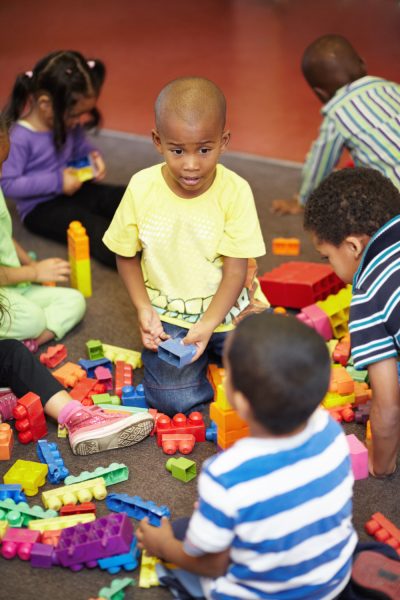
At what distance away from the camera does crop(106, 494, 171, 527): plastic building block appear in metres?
1.45

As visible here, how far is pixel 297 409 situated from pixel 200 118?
29.2 inches

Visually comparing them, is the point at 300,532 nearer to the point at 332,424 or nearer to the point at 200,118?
the point at 332,424

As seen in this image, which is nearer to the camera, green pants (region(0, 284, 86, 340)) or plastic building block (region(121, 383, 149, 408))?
plastic building block (region(121, 383, 149, 408))

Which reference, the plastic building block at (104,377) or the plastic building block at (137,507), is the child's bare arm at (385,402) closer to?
the plastic building block at (137,507)

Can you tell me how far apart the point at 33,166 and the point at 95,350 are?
0.84 meters

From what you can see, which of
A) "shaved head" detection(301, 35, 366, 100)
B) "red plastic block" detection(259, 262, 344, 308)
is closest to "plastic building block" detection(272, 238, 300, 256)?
"red plastic block" detection(259, 262, 344, 308)

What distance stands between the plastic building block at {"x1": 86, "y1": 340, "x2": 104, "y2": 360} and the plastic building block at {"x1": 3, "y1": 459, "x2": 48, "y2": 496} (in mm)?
419

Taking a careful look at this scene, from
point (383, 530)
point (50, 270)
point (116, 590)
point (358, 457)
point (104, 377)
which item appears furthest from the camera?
point (50, 270)

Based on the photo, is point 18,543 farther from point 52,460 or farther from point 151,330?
point 151,330

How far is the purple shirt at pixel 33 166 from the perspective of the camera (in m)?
2.47

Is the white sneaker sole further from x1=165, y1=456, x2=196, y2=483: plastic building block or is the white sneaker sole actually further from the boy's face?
the boy's face

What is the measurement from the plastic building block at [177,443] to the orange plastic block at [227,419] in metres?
0.10

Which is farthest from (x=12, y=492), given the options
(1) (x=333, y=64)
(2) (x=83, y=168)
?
(1) (x=333, y=64)

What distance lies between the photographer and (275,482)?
1.06 meters
